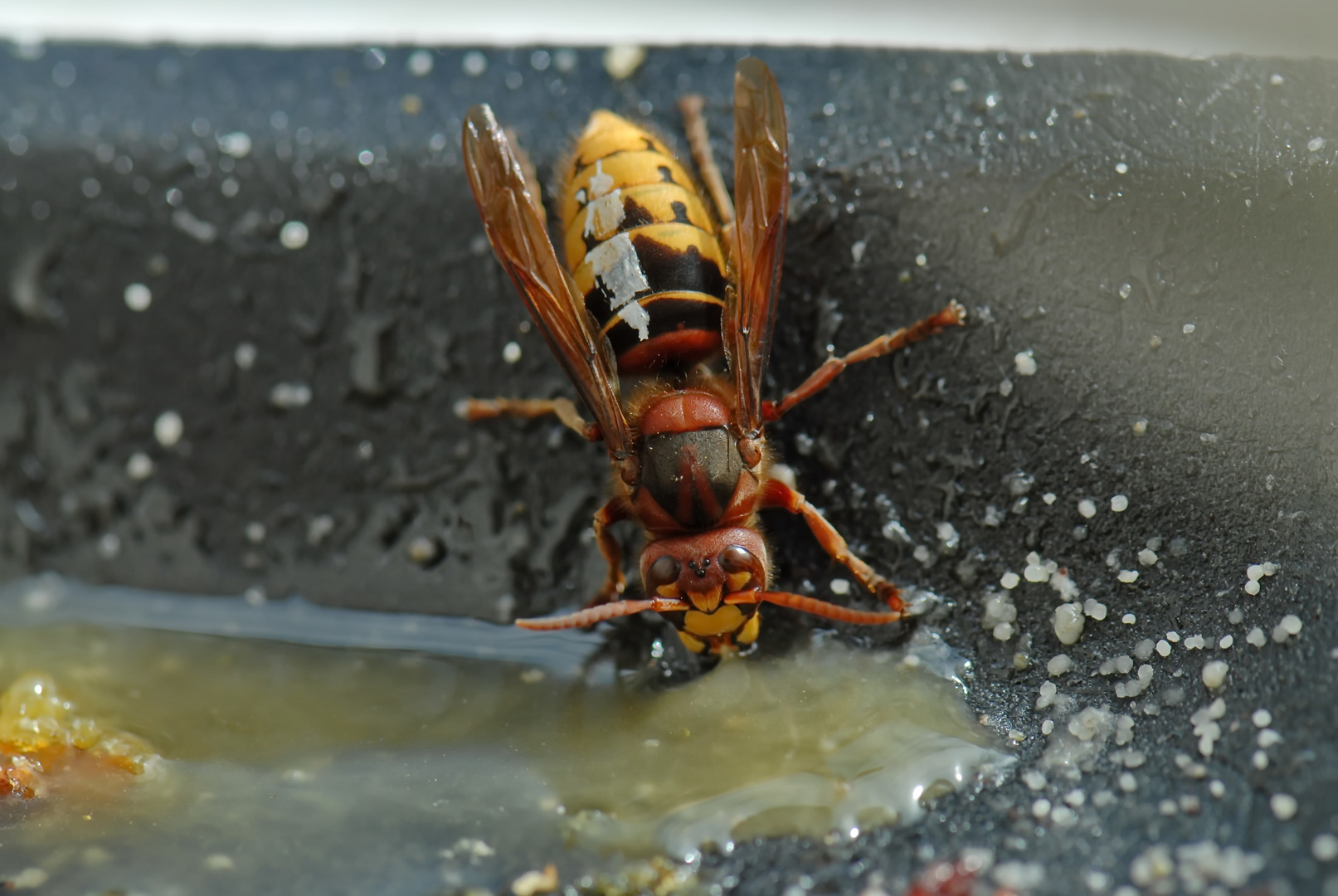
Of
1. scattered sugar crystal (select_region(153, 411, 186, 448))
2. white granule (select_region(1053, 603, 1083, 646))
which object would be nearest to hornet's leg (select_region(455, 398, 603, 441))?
scattered sugar crystal (select_region(153, 411, 186, 448))

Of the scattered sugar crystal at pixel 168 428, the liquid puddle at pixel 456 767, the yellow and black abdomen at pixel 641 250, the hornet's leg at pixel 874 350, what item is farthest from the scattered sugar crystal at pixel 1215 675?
the scattered sugar crystal at pixel 168 428

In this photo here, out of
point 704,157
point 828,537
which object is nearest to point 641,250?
point 704,157

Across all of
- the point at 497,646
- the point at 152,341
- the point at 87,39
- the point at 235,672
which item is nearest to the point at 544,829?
the point at 497,646

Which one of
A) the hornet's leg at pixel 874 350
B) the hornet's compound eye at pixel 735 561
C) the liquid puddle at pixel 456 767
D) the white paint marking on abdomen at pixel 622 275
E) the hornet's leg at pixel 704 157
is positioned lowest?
the liquid puddle at pixel 456 767

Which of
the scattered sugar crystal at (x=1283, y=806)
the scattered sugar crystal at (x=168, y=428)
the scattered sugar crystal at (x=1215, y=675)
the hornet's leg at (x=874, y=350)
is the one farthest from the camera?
the scattered sugar crystal at (x=168, y=428)

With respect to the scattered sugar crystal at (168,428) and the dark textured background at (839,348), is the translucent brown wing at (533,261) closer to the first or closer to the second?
the dark textured background at (839,348)

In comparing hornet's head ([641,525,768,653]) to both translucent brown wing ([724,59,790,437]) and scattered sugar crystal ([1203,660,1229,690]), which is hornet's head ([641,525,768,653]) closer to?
translucent brown wing ([724,59,790,437])

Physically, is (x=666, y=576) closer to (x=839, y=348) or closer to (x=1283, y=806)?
(x=839, y=348)
